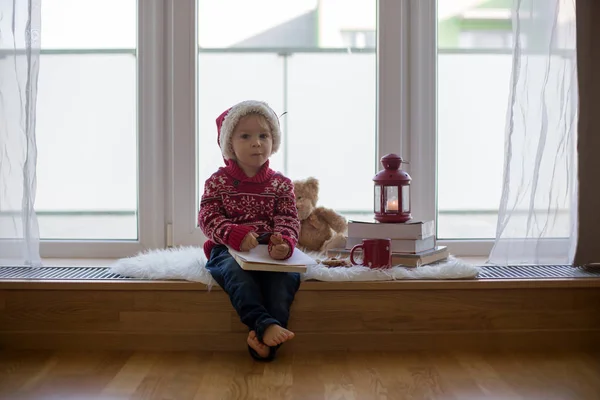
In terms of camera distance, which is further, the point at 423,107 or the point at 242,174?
the point at 423,107

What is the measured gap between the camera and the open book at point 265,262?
1.72m

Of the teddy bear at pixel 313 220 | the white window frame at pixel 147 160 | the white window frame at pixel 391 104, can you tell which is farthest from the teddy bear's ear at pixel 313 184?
the white window frame at pixel 147 160

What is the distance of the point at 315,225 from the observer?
2.21 meters

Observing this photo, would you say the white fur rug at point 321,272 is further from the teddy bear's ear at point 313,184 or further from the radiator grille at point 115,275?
the teddy bear's ear at point 313,184

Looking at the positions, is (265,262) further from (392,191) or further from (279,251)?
(392,191)

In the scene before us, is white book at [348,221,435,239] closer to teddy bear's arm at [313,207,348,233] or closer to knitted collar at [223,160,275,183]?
teddy bear's arm at [313,207,348,233]

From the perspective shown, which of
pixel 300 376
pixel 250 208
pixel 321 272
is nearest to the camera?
pixel 300 376

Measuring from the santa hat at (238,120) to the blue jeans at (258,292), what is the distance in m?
0.33

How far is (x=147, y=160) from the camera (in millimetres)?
2379

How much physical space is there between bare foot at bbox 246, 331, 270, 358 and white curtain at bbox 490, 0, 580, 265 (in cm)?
82

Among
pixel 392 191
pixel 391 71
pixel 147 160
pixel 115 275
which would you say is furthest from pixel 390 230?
pixel 147 160

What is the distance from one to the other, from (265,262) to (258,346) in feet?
0.67

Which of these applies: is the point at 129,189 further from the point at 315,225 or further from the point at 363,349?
the point at 363,349

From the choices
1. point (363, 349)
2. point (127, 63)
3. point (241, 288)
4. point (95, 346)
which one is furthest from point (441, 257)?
point (127, 63)
